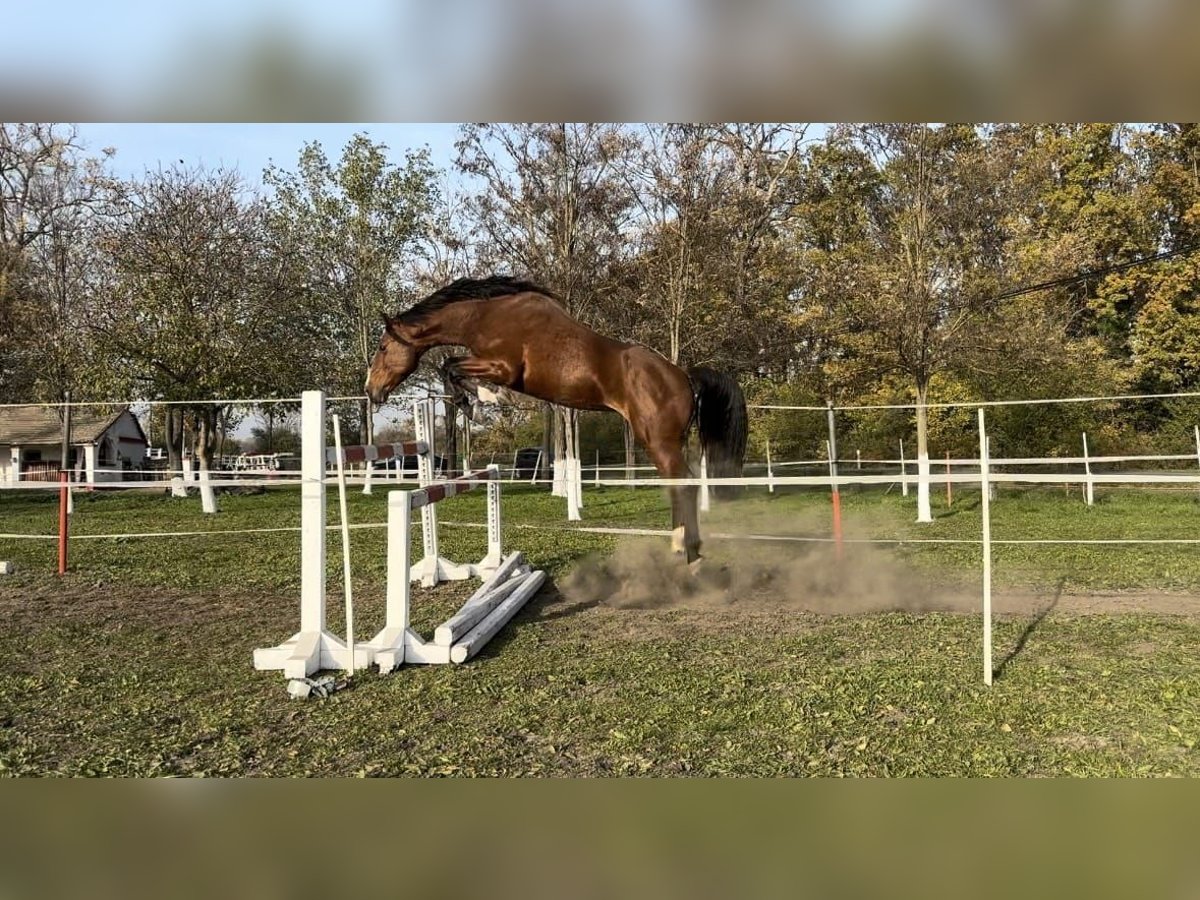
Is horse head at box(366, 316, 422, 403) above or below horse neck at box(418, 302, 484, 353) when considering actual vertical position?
below

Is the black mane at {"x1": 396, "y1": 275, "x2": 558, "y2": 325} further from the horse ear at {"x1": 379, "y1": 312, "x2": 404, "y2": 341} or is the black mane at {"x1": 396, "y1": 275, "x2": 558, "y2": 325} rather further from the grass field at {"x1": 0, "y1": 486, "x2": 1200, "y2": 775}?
the grass field at {"x1": 0, "y1": 486, "x2": 1200, "y2": 775}

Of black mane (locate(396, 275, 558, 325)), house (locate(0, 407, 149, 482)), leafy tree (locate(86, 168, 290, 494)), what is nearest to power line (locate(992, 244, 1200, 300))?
black mane (locate(396, 275, 558, 325))

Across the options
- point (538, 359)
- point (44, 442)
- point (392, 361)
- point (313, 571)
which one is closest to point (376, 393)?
point (392, 361)

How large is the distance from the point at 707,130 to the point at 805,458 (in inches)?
304

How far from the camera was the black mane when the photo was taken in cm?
481

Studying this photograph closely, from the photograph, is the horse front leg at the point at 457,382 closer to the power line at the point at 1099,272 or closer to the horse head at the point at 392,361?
the horse head at the point at 392,361

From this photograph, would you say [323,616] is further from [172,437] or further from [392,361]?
[172,437]

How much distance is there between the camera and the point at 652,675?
3.75 meters

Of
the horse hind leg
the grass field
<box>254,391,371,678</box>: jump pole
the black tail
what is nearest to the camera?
the grass field

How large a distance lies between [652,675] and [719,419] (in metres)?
2.40

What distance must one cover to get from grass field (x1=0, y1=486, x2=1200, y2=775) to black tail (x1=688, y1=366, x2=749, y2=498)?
1031mm

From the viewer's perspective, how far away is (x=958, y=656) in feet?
13.5
